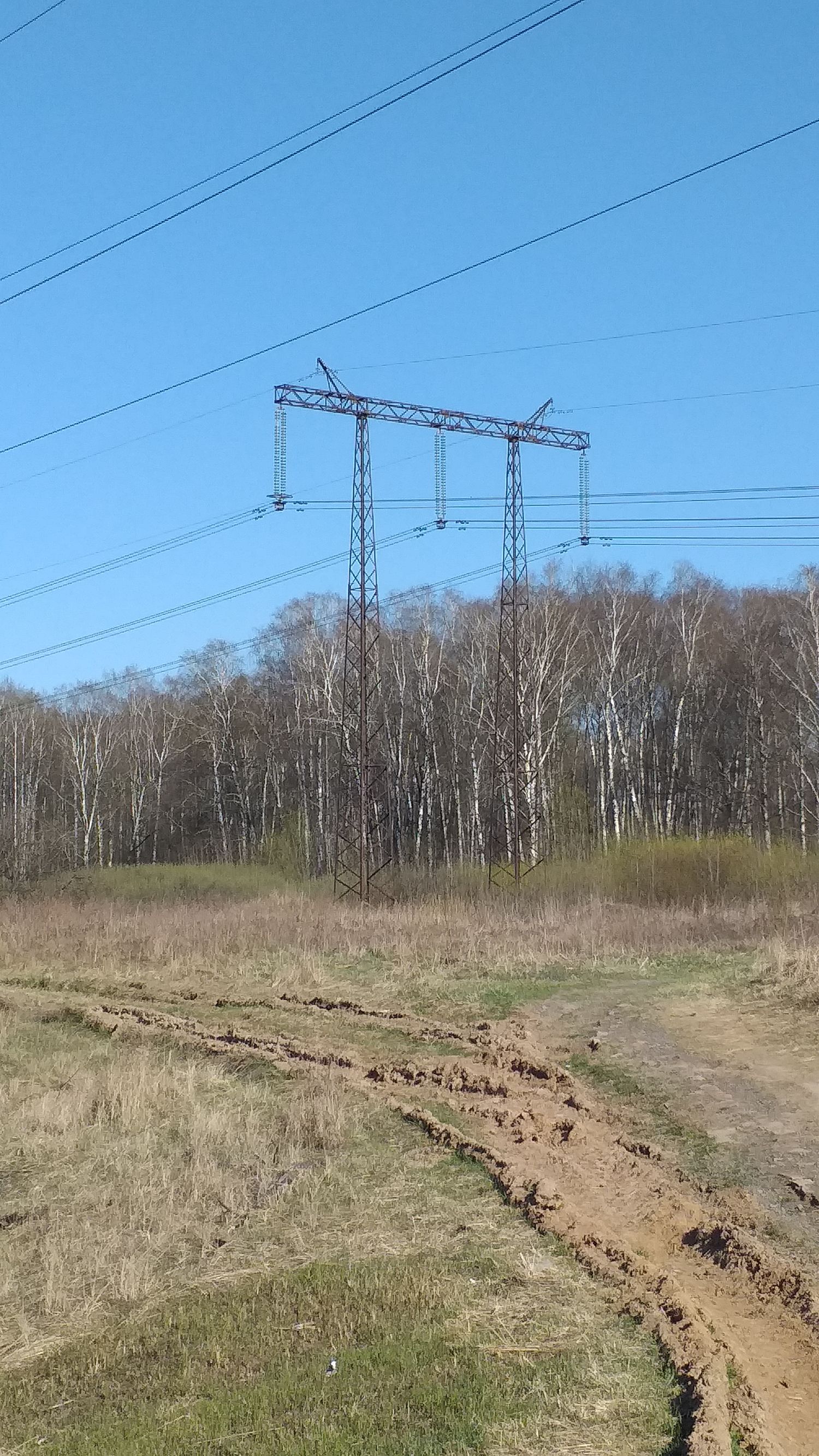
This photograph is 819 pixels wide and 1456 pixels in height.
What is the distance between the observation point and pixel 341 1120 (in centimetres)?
973

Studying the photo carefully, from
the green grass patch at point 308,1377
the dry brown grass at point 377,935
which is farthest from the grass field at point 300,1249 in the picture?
the dry brown grass at point 377,935

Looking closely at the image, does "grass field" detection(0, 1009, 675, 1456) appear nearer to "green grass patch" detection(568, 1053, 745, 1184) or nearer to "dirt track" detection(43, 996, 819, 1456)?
"dirt track" detection(43, 996, 819, 1456)

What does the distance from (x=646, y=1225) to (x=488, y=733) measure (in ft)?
138

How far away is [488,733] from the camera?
49.1 metres

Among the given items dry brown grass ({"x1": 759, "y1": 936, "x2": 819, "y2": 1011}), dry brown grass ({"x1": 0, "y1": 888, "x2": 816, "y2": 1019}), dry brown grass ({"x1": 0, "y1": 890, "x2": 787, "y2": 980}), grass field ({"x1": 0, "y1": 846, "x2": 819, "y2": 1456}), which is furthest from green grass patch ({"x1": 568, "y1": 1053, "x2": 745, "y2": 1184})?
dry brown grass ({"x1": 0, "y1": 890, "x2": 787, "y2": 980})

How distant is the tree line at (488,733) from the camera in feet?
151

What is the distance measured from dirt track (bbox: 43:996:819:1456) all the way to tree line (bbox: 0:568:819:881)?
24944mm

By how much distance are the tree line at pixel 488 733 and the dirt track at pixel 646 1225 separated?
24944 mm

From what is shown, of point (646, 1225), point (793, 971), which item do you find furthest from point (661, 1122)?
point (793, 971)

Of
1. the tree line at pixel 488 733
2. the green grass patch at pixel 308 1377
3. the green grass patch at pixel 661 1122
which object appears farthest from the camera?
the tree line at pixel 488 733

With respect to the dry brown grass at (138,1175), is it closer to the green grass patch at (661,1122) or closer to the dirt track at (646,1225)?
the dirt track at (646,1225)

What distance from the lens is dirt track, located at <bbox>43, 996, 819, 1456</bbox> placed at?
500 cm

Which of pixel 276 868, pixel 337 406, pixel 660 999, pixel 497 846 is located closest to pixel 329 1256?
pixel 660 999

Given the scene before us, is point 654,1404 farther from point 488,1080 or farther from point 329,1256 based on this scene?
point 488,1080
